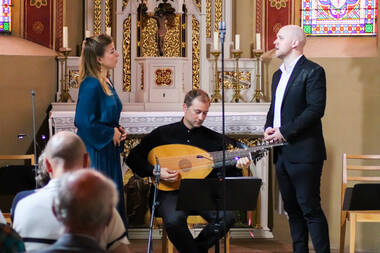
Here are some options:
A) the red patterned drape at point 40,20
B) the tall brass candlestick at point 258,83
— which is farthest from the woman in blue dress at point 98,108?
the red patterned drape at point 40,20

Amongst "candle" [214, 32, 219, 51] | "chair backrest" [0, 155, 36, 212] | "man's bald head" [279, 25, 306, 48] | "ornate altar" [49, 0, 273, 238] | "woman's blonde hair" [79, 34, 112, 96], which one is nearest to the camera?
"woman's blonde hair" [79, 34, 112, 96]

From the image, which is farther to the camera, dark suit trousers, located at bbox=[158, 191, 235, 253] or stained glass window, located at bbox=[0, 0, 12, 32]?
stained glass window, located at bbox=[0, 0, 12, 32]

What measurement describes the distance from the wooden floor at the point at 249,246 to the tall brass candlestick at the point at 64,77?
1703mm

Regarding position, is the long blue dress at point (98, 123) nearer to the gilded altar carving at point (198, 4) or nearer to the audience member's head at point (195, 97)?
the audience member's head at point (195, 97)

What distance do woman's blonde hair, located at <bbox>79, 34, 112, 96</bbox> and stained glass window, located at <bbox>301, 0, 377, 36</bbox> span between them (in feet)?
13.2

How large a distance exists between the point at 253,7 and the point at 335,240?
279 cm

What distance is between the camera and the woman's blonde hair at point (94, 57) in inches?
183

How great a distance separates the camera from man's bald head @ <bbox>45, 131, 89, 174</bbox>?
2.86 m

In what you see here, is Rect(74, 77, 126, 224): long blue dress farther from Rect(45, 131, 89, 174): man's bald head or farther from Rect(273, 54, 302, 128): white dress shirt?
Rect(45, 131, 89, 174): man's bald head

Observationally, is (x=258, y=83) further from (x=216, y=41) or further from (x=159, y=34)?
(x=159, y=34)

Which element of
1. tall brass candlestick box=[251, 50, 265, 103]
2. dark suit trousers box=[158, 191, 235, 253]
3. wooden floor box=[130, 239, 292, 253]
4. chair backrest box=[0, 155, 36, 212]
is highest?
tall brass candlestick box=[251, 50, 265, 103]

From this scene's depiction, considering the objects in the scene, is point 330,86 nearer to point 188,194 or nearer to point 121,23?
point 121,23

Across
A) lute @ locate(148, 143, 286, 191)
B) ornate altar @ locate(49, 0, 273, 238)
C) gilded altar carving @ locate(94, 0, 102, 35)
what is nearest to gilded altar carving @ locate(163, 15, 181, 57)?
ornate altar @ locate(49, 0, 273, 238)

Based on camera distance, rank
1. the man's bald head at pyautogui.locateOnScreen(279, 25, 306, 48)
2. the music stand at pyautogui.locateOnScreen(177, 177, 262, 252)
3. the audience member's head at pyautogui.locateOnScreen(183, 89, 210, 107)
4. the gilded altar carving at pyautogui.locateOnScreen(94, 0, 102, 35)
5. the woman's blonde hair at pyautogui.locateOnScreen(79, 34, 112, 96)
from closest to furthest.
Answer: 1. the music stand at pyautogui.locateOnScreen(177, 177, 262, 252)
2. the woman's blonde hair at pyautogui.locateOnScreen(79, 34, 112, 96)
3. the man's bald head at pyautogui.locateOnScreen(279, 25, 306, 48)
4. the audience member's head at pyautogui.locateOnScreen(183, 89, 210, 107)
5. the gilded altar carving at pyautogui.locateOnScreen(94, 0, 102, 35)
